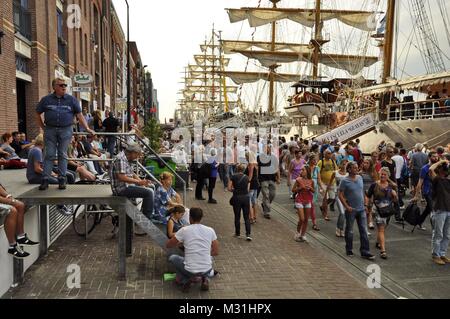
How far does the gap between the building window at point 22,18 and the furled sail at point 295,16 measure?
33448 millimetres

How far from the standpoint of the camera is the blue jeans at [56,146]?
21.9 feet

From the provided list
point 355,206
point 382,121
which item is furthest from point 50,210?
point 382,121

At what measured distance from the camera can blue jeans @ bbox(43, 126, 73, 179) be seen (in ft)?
21.9

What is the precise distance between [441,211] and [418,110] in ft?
50.6

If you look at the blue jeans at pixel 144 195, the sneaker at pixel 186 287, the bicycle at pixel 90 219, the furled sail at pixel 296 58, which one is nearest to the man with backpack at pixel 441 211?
the sneaker at pixel 186 287

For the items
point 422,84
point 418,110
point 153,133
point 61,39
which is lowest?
point 153,133

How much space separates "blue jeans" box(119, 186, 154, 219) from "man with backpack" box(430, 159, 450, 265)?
5.00m

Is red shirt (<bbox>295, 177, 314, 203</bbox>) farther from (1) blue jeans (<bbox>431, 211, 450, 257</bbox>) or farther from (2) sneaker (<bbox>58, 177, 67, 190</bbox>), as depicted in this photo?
(2) sneaker (<bbox>58, 177, 67, 190</bbox>)

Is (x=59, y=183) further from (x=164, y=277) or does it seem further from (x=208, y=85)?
(x=208, y=85)

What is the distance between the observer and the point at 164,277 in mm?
6227

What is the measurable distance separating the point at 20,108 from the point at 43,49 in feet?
9.27

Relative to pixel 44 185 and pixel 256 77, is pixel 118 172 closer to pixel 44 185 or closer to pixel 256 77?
pixel 44 185

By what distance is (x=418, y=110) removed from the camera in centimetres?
2111

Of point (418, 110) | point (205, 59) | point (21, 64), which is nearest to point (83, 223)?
point (21, 64)
